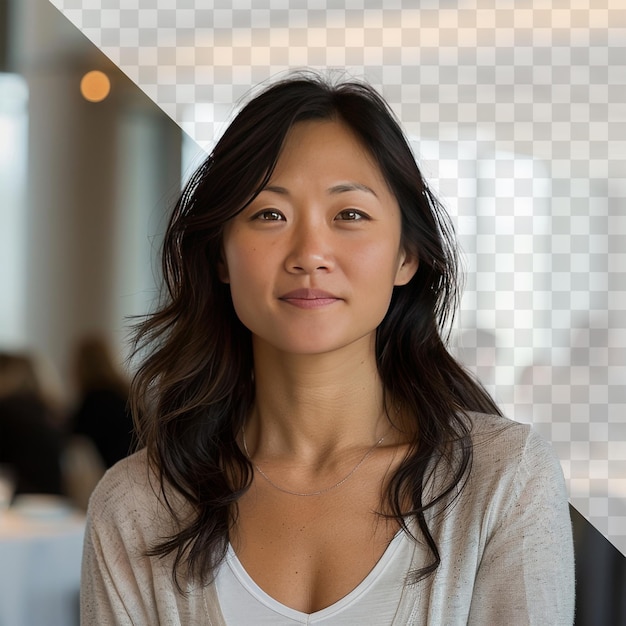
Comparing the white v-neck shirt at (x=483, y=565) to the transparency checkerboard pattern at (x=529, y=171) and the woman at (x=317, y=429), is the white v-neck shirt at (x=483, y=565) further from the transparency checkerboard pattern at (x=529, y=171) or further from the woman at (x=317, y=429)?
the transparency checkerboard pattern at (x=529, y=171)

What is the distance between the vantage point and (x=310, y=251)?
119 centimetres

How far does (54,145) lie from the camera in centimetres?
303

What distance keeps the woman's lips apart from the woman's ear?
0.17 m

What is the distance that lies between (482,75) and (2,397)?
177 cm

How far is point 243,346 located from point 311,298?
29cm

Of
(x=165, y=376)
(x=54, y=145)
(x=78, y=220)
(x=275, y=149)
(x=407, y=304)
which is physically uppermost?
(x=54, y=145)

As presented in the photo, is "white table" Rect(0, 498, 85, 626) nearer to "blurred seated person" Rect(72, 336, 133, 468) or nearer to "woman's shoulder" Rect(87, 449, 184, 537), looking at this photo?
"blurred seated person" Rect(72, 336, 133, 468)

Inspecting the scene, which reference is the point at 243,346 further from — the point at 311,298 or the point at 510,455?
the point at 510,455

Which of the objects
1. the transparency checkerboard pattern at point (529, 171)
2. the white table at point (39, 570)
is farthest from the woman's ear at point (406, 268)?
the white table at point (39, 570)

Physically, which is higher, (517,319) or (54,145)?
(54,145)

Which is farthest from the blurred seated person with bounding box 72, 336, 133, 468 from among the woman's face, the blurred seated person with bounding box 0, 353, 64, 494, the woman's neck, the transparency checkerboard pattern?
the woman's face

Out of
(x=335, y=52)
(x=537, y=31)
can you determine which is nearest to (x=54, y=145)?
(x=335, y=52)

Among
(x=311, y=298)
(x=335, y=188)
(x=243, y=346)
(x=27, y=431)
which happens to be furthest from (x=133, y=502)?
(x=27, y=431)

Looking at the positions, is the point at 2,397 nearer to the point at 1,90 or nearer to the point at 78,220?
Result: the point at 78,220
